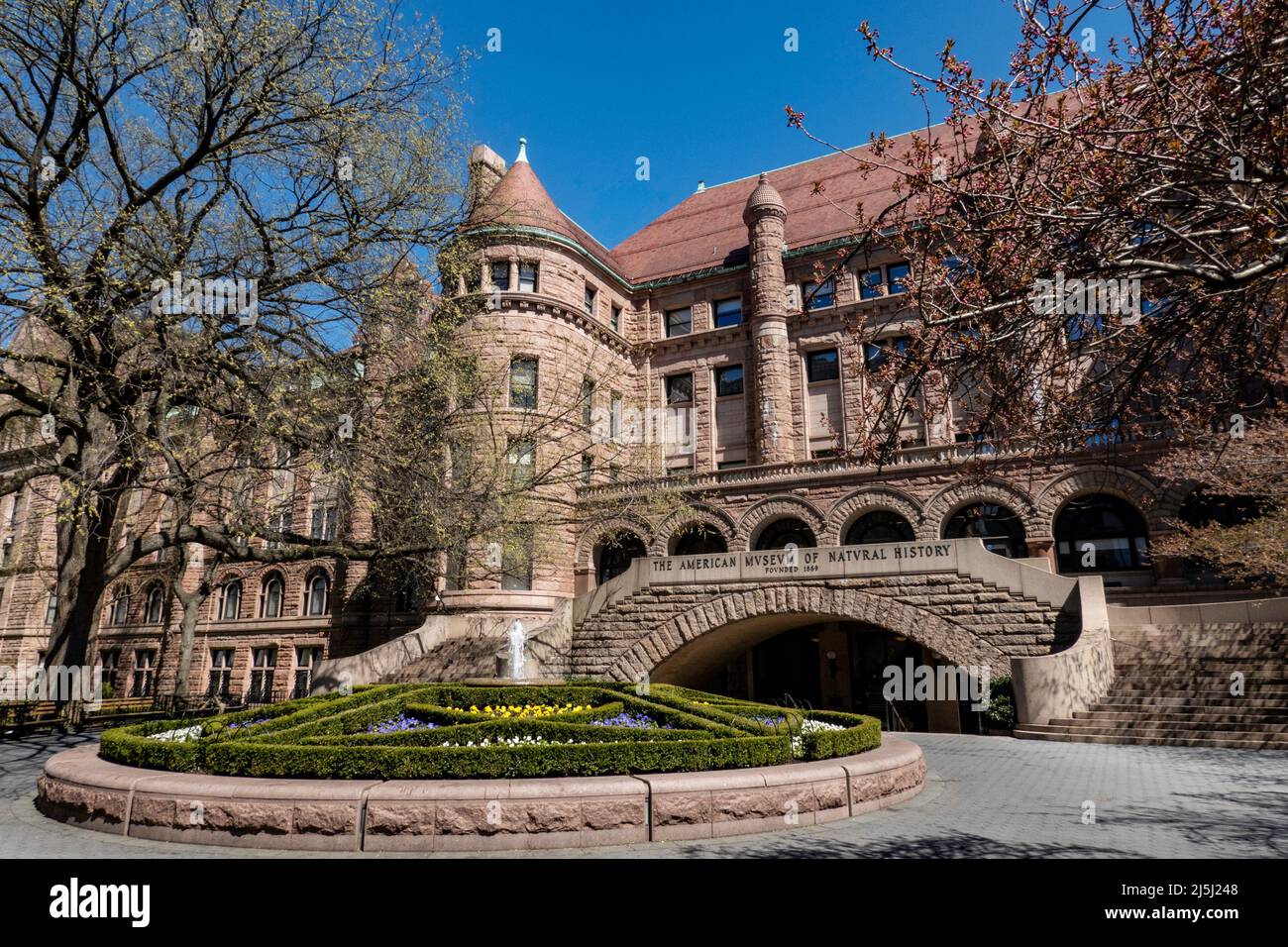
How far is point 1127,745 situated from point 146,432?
18.1 m

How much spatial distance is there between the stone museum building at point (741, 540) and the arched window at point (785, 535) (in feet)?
0.46

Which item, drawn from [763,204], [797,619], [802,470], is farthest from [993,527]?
[763,204]

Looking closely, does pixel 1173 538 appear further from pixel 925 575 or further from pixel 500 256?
pixel 500 256

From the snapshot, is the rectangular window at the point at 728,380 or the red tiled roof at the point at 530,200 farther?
the rectangular window at the point at 728,380

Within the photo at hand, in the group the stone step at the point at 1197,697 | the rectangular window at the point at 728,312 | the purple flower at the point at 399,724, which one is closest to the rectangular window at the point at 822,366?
the rectangular window at the point at 728,312

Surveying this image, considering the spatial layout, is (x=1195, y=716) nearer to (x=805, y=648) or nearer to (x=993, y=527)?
(x=993, y=527)

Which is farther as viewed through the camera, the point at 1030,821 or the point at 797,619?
the point at 797,619

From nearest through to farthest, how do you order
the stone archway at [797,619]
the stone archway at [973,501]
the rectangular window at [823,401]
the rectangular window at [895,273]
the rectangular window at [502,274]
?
the stone archway at [797,619]
the stone archway at [973,501]
the rectangular window at [502,274]
the rectangular window at [823,401]
the rectangular window at [895,273]

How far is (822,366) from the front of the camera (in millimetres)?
31250

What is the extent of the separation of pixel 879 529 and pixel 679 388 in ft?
39.0

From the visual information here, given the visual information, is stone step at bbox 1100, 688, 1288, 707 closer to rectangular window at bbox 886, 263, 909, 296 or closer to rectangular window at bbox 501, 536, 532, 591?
rectangular window at bbox 501, 536, 532, 591

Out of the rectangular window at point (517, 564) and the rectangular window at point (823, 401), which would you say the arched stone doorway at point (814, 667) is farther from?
the rectangular window at point (823, 401)

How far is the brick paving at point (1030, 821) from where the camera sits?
6.70m
